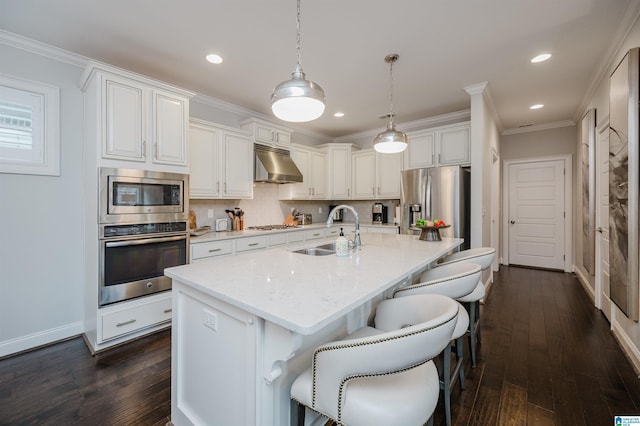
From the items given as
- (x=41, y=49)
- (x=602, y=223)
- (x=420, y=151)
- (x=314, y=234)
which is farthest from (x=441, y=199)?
(x=41, y=49)

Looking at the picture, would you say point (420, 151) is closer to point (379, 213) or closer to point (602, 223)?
point (379, 213)

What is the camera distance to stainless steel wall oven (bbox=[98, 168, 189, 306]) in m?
2.36

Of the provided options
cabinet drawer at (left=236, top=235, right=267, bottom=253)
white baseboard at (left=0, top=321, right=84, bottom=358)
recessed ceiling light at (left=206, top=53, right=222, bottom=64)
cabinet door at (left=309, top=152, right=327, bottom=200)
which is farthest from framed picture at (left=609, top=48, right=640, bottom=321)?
white baseboard at (left=0, top=321, right=84, bottom=358)

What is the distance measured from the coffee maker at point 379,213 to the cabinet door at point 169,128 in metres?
3.32

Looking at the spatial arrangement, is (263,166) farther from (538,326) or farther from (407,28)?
(538,326)

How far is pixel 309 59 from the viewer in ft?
8.98

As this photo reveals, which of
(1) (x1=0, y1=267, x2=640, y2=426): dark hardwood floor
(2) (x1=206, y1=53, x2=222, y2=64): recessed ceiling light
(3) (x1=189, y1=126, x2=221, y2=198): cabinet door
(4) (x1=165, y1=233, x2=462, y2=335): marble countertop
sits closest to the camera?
(4) (x1=165, y1=233, x2=462, y2=335): marble countertop

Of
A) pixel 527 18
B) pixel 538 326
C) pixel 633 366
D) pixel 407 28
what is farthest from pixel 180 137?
pixel 633 366

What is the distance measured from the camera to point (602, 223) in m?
2.99

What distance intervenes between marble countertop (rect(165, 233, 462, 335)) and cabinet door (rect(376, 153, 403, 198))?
2.64 meters

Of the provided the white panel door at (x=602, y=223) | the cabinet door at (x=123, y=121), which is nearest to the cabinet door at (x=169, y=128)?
the cabinet door at (x=123, y=121)

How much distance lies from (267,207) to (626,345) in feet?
13.9

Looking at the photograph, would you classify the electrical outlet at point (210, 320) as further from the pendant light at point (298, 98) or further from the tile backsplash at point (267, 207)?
the tile backsplash at point (267, 207)

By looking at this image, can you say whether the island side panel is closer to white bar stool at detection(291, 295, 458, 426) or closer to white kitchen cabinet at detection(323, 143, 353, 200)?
white bar stool at detection(291, 295, 458, 426)
